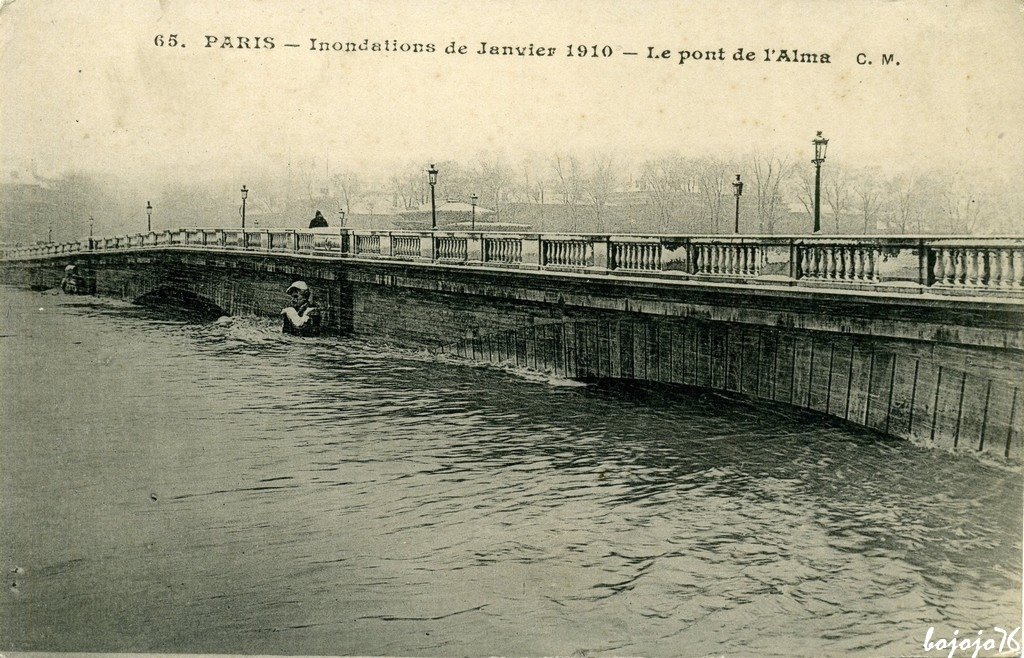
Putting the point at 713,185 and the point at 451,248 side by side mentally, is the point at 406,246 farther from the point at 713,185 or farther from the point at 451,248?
the point at 713,185

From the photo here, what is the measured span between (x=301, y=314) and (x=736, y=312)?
30.4ft

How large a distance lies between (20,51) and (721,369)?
24.0 ft

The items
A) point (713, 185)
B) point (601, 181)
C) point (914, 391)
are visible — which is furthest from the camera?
point (601, 181)

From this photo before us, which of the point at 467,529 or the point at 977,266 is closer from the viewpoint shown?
the point at 467,529

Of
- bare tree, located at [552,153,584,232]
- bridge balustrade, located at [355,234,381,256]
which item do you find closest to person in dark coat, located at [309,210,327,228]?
bridge balustrade, located at [355,234,381,256]

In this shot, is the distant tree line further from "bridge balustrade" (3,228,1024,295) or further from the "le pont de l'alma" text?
the "le pont de l'alma" text

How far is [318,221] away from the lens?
43.5 ft

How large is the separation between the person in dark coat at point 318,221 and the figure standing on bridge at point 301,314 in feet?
5.70

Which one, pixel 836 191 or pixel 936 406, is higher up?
pixel 836 191

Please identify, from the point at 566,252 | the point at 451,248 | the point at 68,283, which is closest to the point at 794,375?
the point at 566,252

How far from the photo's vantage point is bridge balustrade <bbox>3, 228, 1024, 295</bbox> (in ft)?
22.0

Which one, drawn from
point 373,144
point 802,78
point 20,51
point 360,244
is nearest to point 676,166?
point 802,78

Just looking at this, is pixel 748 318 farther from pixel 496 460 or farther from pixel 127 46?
pixel 127 46

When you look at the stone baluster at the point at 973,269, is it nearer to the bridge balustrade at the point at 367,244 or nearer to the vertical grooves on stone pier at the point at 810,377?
the vertical grooves on stone pier at the point at 810,377
